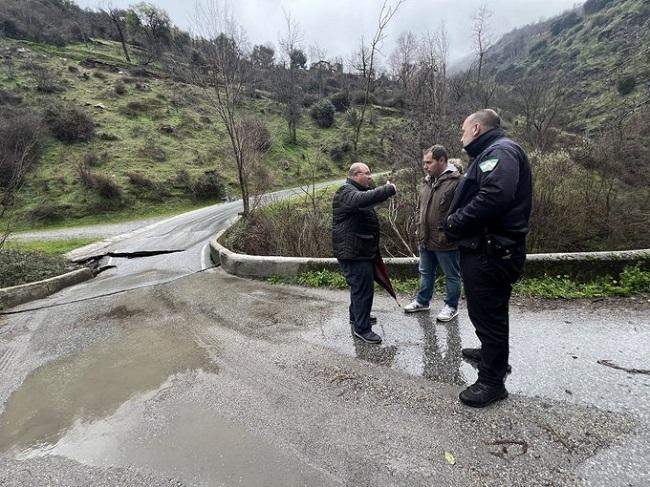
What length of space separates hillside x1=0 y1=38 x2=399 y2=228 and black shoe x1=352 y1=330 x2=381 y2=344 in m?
14.4

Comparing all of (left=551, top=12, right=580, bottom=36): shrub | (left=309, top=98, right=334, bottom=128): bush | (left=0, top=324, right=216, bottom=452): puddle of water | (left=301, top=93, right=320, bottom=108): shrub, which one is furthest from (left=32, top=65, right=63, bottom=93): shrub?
(left=551, top=12, right=580, bottom=36): shrub

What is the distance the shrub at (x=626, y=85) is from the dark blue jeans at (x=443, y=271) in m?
45.5

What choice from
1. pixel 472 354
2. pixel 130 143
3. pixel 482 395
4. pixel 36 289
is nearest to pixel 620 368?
pixel 472 354

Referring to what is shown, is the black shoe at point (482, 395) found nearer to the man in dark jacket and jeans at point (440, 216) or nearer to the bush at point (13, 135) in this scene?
the man in dark jacket and jeans at point (440, 216)

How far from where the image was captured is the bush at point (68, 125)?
25797 mm

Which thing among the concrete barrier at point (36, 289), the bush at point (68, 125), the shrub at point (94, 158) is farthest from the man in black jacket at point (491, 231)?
the bush at point (68, 125)

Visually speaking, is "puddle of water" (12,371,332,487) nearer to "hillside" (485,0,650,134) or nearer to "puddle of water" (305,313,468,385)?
"puddle of water" (305,313,468,385)

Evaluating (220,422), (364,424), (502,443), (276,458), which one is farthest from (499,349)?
(220,422)

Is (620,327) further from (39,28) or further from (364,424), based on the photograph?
(39,28)

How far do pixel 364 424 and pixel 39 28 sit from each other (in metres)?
63.3

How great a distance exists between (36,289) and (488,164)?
837cm

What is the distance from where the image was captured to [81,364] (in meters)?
3.71

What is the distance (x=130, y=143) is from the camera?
26766mm

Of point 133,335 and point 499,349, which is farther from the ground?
point 499,349
